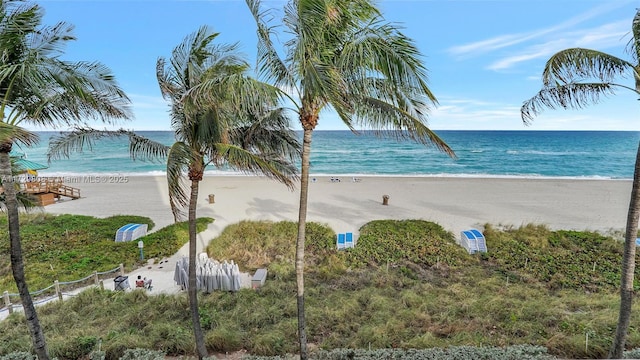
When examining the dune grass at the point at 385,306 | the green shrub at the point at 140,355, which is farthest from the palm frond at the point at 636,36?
the green shrub at the point at 140,355

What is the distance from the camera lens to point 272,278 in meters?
10.1

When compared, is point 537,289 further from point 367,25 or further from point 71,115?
point 71,115

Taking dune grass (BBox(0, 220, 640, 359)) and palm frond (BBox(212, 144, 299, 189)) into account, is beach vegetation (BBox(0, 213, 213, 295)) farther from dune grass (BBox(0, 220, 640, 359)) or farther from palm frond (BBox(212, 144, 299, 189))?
palm frond (BBox(212, 144, 299, 189))

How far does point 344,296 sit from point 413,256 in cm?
388

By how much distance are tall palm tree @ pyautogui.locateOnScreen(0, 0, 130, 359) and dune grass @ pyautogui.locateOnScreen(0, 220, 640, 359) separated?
2565 millimetres

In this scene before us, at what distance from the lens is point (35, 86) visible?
4156mm

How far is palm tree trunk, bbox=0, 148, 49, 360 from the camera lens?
168 inches

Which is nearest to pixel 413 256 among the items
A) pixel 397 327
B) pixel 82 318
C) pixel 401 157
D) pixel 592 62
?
pixel 397 327

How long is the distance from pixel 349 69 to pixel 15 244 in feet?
17.2

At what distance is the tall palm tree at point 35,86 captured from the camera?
13.5 feet

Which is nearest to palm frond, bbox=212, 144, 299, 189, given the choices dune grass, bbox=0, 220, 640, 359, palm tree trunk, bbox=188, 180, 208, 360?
palm tree trunk, bbox=188, 180, 208, 360

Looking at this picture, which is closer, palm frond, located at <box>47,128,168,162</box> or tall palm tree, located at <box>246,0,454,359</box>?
tall palm tree, located at <box>246,0,454,359</box>

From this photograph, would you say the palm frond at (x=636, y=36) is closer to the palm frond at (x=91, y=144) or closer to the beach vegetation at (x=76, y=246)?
the palm frond at (x=91, y=144)

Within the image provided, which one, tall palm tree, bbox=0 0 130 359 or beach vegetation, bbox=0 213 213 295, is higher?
tall palm tree, bbox=0 0 130 359
